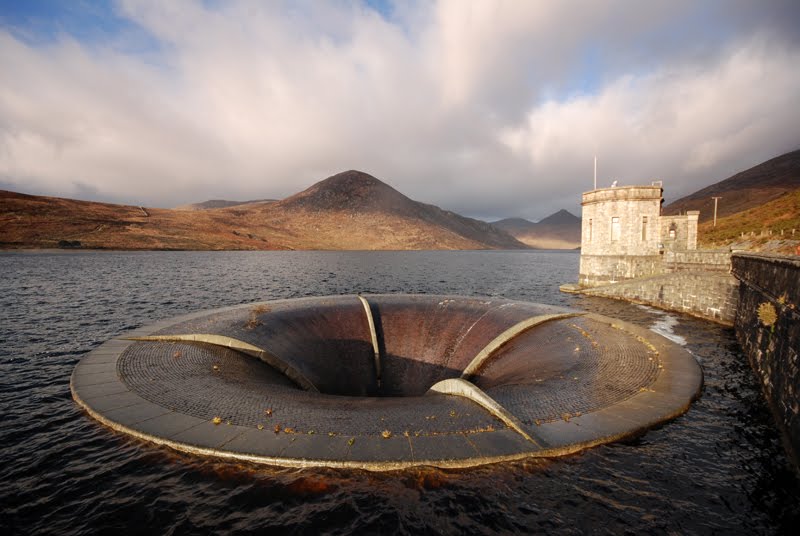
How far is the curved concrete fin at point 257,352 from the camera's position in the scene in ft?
45.2

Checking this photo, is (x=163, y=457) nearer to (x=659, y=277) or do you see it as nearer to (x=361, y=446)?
(x=361, y=446)

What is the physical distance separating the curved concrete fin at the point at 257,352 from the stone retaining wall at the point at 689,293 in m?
27.5

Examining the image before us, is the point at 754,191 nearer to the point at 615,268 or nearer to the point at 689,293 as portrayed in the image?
the point at 615,268

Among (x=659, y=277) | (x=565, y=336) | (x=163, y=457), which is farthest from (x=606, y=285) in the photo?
(x=163, y=457)

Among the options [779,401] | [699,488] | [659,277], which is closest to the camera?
[699,488]

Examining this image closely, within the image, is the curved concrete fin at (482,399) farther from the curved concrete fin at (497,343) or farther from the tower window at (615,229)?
the tower window at (615,229)

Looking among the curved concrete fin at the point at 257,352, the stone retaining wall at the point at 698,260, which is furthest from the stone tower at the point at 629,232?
the curved concrete fin at the point at 257,352

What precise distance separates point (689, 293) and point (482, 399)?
2669 centimetres

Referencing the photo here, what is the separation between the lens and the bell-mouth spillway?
308 inches

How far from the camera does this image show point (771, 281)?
45.5 feet

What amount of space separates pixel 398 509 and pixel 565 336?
11.1 meters

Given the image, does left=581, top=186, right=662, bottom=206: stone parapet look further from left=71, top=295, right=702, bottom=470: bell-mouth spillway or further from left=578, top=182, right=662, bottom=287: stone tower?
left=71, top=295, right=702, bottom=470: bell-mouth spillway

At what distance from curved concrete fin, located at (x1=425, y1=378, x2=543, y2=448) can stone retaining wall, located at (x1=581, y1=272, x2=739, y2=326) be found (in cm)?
2328

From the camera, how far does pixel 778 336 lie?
1141cm
